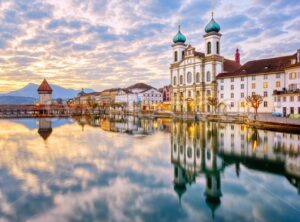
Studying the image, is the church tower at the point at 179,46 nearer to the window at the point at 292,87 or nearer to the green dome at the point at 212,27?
the green dome at the point at 212,27

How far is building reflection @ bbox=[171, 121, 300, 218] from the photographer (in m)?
11.3

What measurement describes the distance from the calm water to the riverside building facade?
20.4m

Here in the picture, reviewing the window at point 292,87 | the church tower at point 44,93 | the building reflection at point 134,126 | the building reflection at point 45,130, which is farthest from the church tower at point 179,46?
the church tower at point 44,93

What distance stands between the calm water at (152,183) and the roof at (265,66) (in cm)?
2600

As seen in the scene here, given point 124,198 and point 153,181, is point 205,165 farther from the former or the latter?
point 124,198

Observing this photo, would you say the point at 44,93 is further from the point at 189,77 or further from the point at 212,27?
the point at 212,27

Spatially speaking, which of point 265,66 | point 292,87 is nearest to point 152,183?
point 292,87

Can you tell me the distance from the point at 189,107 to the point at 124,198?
47.8 metres

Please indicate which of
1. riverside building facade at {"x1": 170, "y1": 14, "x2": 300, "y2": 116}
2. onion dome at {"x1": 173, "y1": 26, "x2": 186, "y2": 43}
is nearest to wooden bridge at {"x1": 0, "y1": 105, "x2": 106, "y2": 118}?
riverside building facade at {"x1": 170, "y1": 14, "x2": 300, "y2": 116}

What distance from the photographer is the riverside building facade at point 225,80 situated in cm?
3591

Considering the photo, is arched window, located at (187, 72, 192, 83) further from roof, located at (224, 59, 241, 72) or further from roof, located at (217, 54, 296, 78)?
roof, located at (217, 54, 296, 78)

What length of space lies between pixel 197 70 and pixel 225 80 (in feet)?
23.1

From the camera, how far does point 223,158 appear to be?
52.0ft

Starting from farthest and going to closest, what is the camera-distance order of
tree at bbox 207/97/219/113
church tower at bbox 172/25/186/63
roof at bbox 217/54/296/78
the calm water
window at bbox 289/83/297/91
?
church tower at bbox 172/25/186/63, tree at bbox 207/97/219/113, roof at bbox 217/54/296/78, window at bbox 289/83/297/91, the calm water
